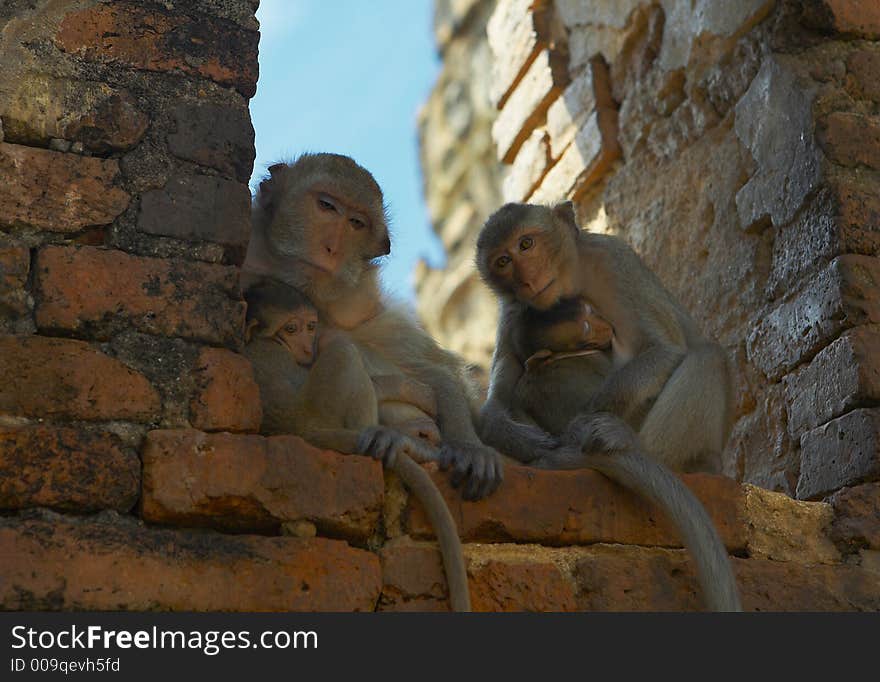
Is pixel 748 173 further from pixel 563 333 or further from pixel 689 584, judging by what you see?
pixel 689 584

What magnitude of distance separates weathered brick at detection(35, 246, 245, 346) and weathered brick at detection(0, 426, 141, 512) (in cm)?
28

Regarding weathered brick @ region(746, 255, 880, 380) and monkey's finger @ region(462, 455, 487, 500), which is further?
weathered brick @ region(746, 255, 880, 380)

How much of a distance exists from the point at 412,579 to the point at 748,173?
234cm

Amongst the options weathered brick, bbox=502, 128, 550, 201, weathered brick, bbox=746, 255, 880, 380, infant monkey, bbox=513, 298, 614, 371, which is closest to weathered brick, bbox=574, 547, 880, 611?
weathered brick, bbox=746, 255, 880, 380

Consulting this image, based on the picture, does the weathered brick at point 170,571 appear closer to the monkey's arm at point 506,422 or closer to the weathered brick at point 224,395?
the weathered brick at point 224,395

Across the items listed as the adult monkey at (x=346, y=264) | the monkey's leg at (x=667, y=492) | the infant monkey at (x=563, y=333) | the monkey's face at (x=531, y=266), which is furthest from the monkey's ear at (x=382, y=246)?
the monkey's leg at (x=667, y=492)

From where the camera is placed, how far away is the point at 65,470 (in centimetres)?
276

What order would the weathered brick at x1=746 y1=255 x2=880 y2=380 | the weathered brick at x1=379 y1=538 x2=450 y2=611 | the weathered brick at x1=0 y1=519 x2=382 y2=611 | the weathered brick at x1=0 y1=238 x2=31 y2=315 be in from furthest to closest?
the weathered brick at x1=746 y1=255 x2=880 y2=380
the weathered brick at x1=379 y1=538 x2=450 y2=611
the weathered brick at x1=0 y1=238 x2=31 y2=315
the weathered brick at x1=0 y1=519 x2=382 y2=611

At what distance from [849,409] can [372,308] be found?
4.90 ft

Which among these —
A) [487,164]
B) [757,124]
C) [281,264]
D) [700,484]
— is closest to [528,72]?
[757,124]

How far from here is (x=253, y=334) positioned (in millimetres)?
3576

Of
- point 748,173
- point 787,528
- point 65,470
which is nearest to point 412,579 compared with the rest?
point 65,470

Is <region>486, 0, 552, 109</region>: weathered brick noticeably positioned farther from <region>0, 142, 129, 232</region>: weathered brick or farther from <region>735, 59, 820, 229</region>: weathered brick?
<region>0, 142, 129, 232</region>: weathered brick

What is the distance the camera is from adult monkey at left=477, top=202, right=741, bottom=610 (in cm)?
383
